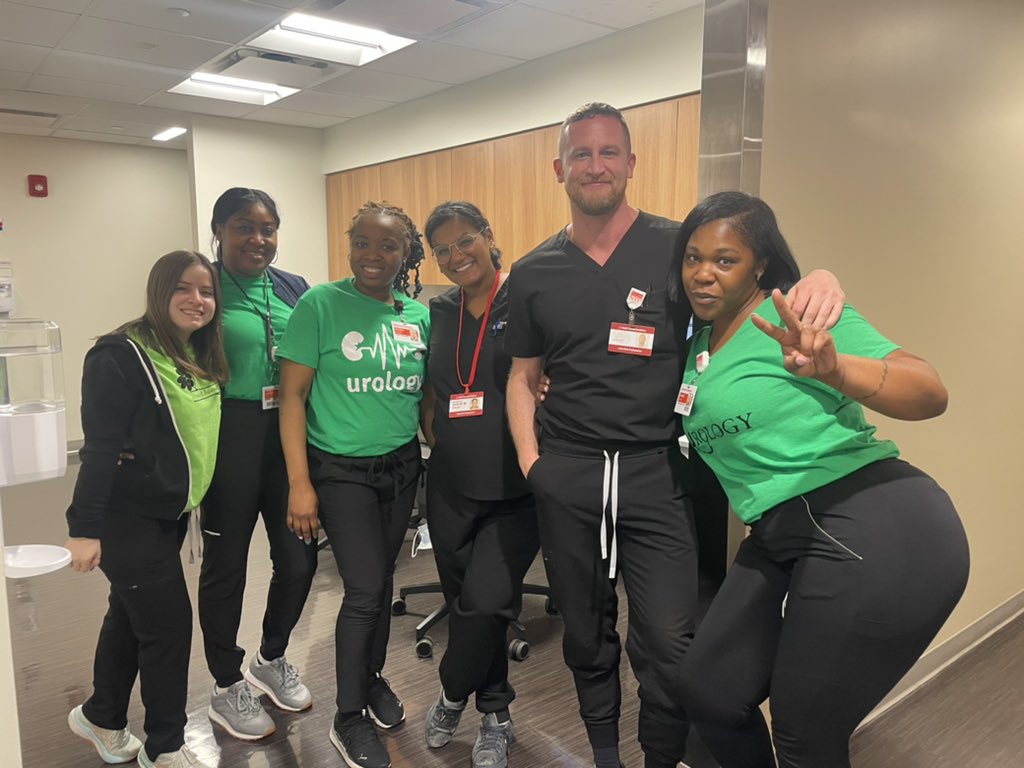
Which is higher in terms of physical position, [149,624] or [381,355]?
[381,355]

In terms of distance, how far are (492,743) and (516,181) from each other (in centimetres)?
331

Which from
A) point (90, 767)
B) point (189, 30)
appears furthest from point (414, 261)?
point (189, 30)

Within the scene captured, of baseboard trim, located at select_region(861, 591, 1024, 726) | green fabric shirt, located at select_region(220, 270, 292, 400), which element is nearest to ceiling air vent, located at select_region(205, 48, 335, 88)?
green fabric shirt, located at select_region(220, 270, 292, 400)

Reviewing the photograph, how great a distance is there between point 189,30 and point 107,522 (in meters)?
2.96

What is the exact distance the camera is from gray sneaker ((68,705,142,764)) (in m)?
2.04

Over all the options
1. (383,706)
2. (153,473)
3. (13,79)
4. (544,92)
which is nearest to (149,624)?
(153,473)

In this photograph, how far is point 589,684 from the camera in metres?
1.79

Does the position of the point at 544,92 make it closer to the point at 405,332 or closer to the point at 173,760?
the point at 405,332

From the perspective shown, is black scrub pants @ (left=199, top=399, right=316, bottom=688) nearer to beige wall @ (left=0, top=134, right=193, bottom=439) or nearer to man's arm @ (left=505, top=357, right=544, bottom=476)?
man's arm @ (left=505, top=357, right=544, bottom=476)

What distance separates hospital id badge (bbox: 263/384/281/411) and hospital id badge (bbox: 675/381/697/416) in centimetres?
117

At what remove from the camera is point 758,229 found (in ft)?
4.66

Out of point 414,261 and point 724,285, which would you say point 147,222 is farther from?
point 724,285

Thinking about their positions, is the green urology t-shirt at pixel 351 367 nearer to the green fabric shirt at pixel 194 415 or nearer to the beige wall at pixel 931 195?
the green fabric shirt at pixel 194 415

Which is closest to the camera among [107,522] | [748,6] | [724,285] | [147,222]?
[724,285]
